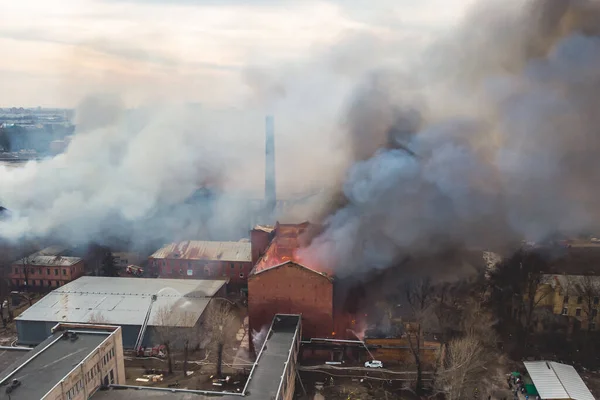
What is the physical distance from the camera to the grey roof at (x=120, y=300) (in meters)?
23.7

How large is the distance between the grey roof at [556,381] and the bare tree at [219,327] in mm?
13621

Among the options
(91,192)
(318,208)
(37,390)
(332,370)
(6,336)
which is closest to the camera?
(37,390)

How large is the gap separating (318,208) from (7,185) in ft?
75.8

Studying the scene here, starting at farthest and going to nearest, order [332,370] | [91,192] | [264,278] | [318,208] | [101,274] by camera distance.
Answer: [91,192]
[101,274]
[318,208]
[264,278]
[332,370]

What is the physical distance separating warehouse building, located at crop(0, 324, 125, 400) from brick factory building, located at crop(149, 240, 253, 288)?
1265 centimetres

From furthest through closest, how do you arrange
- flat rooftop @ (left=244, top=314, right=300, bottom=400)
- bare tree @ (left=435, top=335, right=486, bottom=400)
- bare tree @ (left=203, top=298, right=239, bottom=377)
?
bare tree @ (left=203, top=298, right=239, bottom=377) → bare tree @ (left=435, top=335, right=486, bottom=400) → flat rooftop @ (left=244, top=314, right=300, bottom=400)

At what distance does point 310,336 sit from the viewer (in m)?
22.4

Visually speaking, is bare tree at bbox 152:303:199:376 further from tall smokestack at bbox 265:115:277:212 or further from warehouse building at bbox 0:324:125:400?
tall smokestack at bbox 265:115:277:212

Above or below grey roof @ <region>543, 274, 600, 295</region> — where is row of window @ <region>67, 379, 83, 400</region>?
below

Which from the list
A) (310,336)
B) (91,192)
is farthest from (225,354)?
(91,192)

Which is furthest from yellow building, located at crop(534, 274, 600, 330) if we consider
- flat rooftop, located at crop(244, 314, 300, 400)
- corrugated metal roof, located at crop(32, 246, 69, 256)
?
corrugated metal roof, located at crop(32, 246, 69, 256)

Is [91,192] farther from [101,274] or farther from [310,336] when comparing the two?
[310,336]

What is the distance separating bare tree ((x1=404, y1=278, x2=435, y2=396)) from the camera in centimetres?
1945

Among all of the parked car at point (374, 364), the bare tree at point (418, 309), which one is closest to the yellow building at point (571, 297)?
the bare tree at point (418, 309)
